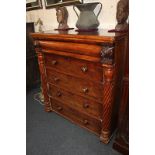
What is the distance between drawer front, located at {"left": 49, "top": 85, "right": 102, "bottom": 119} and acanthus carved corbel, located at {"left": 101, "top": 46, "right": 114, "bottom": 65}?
47 centimetres

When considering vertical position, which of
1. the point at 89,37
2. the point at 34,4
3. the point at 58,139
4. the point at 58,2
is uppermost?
the point at 34,4

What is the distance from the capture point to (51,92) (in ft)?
6.82

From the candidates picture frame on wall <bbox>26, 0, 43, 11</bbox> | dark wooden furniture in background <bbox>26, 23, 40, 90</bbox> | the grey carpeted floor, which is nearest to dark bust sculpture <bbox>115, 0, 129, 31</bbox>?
the grey carpeted floor

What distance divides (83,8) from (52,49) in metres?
0.52

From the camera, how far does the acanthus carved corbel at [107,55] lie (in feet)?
4.16

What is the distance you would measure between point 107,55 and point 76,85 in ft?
1.81

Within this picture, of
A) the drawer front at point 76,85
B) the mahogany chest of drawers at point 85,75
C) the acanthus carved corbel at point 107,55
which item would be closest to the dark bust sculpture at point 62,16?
the mahogany chest of drawers at point 85,75

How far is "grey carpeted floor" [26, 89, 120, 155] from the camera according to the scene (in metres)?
1.60

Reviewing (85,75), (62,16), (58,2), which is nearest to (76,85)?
(85,75)

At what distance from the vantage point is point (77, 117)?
1.87 meters

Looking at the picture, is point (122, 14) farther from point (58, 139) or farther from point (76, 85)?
point (58, 139)
